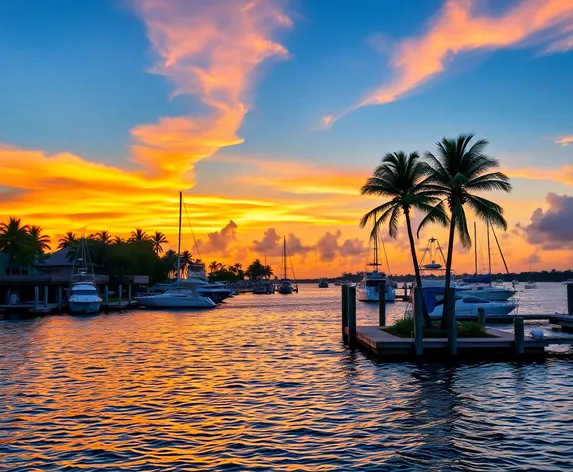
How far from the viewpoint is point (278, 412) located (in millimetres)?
19688

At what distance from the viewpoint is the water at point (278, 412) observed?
14906 millimetres

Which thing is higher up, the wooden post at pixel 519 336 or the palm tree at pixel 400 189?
the palm tree at pixel 400 189

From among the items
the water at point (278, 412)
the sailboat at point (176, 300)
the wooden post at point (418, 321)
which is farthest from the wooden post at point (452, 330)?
the sailboat at point (176, 300)

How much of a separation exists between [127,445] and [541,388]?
54.9ft

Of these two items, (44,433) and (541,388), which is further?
(541,388)

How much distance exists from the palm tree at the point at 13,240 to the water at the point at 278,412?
6433 centimetres

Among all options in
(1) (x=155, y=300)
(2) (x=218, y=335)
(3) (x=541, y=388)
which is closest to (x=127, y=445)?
(3) (x=541, y=388)

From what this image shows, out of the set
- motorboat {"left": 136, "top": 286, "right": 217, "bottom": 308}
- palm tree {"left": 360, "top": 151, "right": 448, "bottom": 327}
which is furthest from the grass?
motorboat {"left": 136, "top": 286, "right": 217, "bottom": 308}

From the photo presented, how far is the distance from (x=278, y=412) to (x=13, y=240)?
86.4 metres

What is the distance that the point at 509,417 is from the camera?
19.0 m

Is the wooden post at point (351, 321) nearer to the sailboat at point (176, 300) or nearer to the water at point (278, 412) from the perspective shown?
the water at point (278, 412)

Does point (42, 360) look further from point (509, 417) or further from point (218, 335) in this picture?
point (509, 417)

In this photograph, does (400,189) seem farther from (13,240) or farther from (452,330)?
(13,240)

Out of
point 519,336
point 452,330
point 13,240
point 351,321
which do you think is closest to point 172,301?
point 13,240
